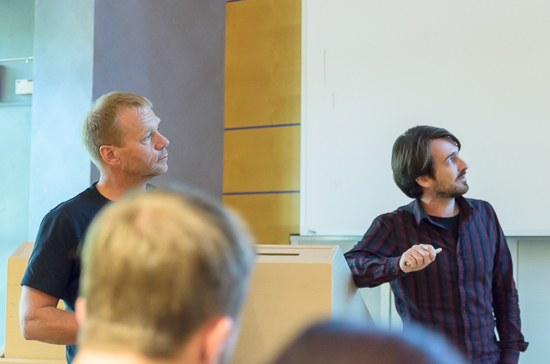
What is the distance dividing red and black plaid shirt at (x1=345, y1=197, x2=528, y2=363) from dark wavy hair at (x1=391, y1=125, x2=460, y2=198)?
115mm

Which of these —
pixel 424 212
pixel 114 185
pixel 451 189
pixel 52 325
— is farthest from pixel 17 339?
pixel 451 189

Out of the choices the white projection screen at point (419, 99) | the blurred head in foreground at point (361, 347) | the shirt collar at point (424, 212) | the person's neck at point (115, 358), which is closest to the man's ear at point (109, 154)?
the shirt collar at point (424, 212)

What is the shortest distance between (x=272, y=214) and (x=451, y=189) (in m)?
1.46

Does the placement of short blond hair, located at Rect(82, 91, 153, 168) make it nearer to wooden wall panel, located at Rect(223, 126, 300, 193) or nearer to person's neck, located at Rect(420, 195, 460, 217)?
person's neck, located at Rect(420, 195, 460, 217)

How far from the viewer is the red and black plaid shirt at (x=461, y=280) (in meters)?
1.92

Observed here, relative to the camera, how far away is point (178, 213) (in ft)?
1.72

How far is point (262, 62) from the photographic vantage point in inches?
139

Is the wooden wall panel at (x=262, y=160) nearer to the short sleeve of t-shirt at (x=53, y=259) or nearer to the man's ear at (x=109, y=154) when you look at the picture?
the man's ear at (x=109, y=154)

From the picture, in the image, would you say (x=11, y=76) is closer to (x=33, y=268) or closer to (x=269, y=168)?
(x=269, y=168)

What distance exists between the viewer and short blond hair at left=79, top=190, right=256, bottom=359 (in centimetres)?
50

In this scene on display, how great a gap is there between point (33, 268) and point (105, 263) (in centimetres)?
103

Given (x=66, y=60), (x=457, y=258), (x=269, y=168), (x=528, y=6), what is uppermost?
(x=528, y=6)

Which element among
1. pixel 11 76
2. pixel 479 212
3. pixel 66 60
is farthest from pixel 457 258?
pixel 11 76

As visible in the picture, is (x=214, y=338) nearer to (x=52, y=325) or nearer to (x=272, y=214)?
(x=52, y=325)
